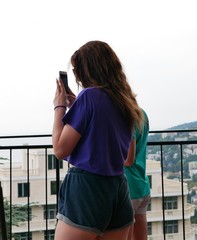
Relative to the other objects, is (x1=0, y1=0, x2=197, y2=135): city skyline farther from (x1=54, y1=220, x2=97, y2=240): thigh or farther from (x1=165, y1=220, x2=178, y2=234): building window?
(x1=54, y1=220, x2=97, y2=240): thigh

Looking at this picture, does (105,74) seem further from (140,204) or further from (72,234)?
(140,204)

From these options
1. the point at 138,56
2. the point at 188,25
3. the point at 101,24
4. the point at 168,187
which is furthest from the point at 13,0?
the point at 168,187

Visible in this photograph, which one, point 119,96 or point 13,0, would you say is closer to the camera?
point 119,96

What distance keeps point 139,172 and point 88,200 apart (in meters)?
0.64

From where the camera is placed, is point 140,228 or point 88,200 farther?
point 140,228

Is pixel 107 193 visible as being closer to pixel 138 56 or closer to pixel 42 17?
pixel 138 56

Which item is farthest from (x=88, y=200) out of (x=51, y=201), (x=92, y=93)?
(x=51, y=201)

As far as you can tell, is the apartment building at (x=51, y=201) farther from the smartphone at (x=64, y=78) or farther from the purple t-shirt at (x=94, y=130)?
the purple t-shirt at (x=94, y=130)

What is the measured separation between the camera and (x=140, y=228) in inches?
84.0

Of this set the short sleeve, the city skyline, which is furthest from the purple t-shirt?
Answer: the city skyline

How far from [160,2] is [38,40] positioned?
86.4 inches

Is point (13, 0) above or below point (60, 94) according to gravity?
above

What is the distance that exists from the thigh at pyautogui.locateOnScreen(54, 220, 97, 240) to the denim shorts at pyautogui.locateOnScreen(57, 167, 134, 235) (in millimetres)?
12

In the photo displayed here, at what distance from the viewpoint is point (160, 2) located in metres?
7.59
